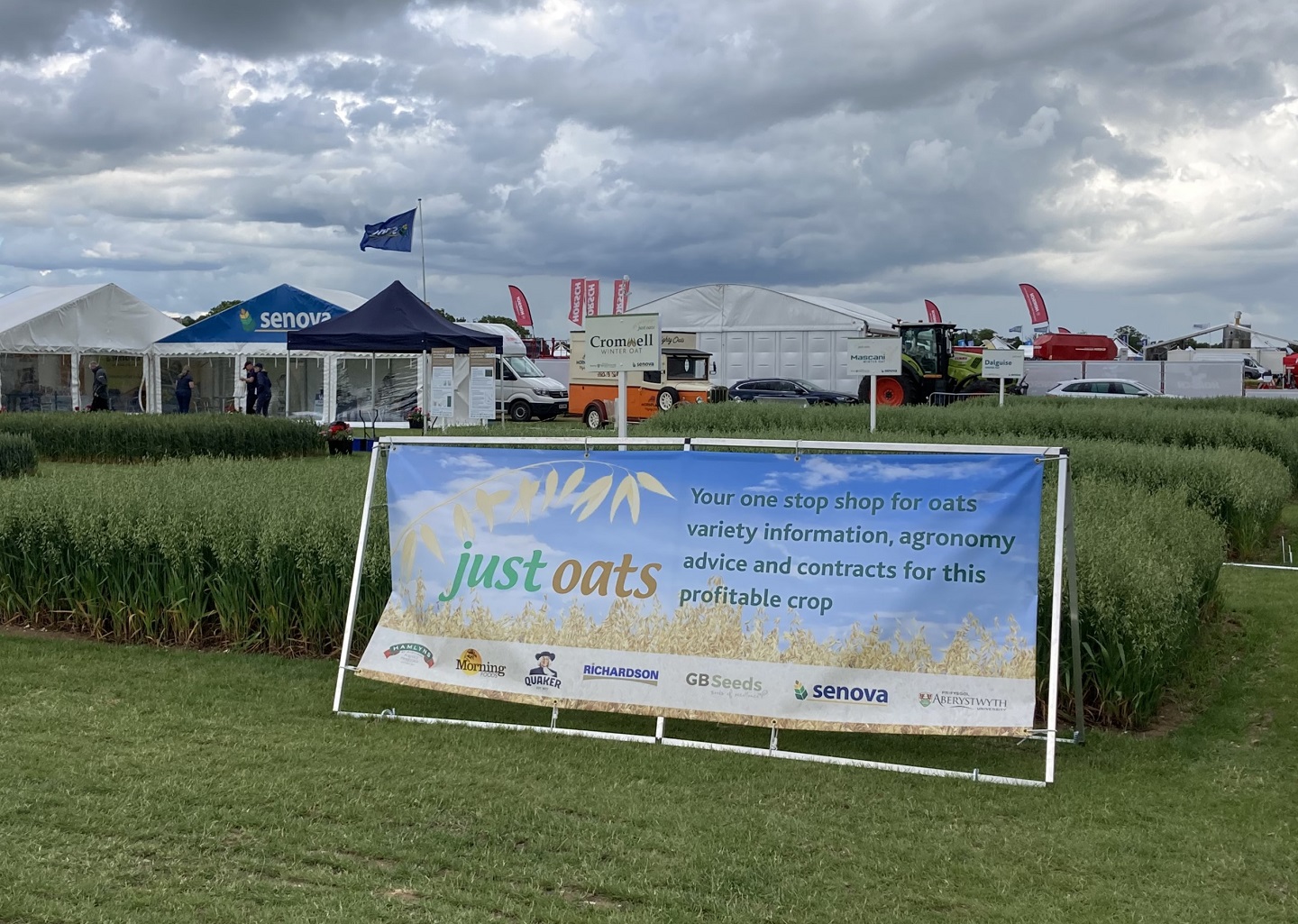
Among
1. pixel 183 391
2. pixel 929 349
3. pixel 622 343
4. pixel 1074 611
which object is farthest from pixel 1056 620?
pixel 929 349

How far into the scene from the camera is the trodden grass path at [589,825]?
379 centimetres

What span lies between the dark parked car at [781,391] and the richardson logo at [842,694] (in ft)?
96.8

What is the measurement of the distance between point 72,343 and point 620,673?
94.1 ft

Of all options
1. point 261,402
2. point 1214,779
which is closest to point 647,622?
point 1214,779

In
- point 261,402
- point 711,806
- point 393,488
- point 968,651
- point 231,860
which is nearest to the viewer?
point 231,860

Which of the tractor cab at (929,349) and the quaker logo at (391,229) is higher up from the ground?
the quaker logo at (391,229)

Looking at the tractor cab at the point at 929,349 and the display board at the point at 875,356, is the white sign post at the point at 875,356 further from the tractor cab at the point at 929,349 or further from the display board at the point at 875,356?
the tractor cab at the point at 929,349

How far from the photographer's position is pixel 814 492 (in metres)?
5.39

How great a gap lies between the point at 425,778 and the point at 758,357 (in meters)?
35.5

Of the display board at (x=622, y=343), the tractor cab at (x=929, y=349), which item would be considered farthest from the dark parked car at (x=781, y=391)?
the display board at (x=622, y=343)

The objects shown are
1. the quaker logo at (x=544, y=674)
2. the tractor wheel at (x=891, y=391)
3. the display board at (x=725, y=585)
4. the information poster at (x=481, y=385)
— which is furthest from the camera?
the tractor wheel at (x=891, y=391)

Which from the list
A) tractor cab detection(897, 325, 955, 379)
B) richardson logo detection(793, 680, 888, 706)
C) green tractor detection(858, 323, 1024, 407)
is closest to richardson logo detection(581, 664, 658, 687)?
richardson logo detection(793, 680, 888, 706)

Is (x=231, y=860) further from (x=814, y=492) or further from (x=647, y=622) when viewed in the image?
(x=814, y=492)

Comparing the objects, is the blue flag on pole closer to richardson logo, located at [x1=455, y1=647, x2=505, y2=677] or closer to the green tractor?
the green tractor
